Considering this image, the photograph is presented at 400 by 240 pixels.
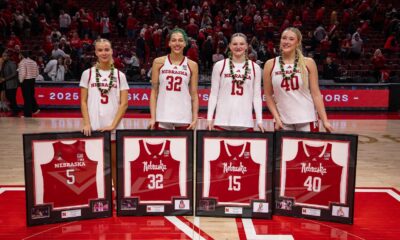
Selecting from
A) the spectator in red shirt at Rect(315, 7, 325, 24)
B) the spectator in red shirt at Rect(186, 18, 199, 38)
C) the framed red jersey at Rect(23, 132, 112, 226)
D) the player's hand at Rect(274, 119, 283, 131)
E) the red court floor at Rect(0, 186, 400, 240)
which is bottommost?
the red court floor at Rect(0, 186, 400, 240)

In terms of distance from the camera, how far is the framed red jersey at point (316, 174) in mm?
4684

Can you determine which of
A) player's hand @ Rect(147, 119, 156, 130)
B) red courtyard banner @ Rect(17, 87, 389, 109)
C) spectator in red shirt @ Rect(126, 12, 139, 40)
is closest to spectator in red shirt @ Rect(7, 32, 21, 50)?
red courtyard banner @ Rect(17, 87, 389, 109)

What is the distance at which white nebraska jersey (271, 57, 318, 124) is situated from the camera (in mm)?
4875

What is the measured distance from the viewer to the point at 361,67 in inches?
648

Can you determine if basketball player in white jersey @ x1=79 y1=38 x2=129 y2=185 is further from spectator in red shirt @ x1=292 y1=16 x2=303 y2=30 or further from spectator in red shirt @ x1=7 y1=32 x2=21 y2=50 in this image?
spectator in red shirt @ x1=292 y1=16 x2=303 y2=30

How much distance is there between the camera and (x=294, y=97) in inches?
192

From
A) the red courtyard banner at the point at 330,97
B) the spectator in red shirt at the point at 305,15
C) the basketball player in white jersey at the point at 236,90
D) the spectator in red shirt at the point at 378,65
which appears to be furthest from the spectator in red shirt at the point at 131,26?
the basketball player in white jersey at the point at 236,90

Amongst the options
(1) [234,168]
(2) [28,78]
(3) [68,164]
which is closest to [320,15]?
(2) [28,78]

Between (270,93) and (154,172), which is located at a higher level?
(270,93)

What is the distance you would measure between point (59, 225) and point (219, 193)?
5.02 ft

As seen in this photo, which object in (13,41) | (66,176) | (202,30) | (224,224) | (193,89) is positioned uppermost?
(202,30)

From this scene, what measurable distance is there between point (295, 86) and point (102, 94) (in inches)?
74.5

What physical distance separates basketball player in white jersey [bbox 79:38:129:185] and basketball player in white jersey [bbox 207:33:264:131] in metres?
0.96

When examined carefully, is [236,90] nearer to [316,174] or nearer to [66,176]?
[316,174]
